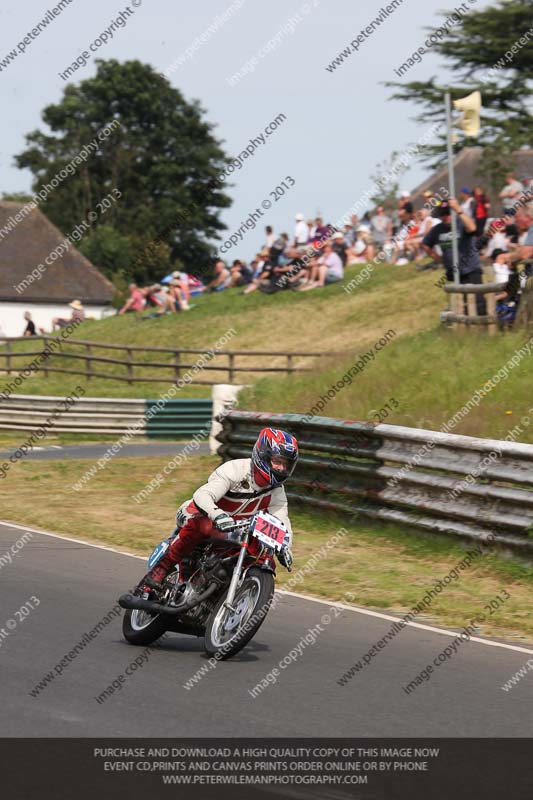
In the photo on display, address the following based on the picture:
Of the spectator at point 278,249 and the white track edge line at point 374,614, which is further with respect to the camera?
the spectator at point 278,249

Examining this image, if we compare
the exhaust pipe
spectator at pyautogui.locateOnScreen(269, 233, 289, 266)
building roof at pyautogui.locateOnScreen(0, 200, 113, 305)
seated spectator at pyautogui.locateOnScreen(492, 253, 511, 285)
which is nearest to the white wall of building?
building roof at pyautogui.locateOnScreen(0, 200, 113, 305)

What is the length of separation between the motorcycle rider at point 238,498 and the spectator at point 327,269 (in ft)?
86.2

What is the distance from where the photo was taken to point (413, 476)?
42.5 ft

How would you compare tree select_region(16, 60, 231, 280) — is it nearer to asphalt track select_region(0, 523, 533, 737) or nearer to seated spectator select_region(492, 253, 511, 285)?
seated spectator select_region(492, 253, 511, 285)

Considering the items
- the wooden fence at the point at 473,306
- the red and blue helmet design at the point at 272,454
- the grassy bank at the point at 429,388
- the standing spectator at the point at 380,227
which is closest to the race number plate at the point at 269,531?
the red and blue helmet design at the point at 272,454

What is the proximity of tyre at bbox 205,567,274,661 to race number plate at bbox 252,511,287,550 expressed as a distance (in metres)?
0.19

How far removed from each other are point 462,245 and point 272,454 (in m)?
11.6

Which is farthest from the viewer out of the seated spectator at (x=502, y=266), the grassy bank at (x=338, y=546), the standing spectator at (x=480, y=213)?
the seated spectator at (x=502, y=266)

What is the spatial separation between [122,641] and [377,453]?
509cm

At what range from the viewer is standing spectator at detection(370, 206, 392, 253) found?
35469mm

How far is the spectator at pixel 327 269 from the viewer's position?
35156 mm

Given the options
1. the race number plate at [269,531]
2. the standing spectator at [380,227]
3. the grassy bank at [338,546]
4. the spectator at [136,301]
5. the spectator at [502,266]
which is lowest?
the grassy bank at [338,546]

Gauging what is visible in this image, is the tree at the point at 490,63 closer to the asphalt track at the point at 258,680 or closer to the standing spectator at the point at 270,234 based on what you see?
the standing spectator at the point at 270,234
